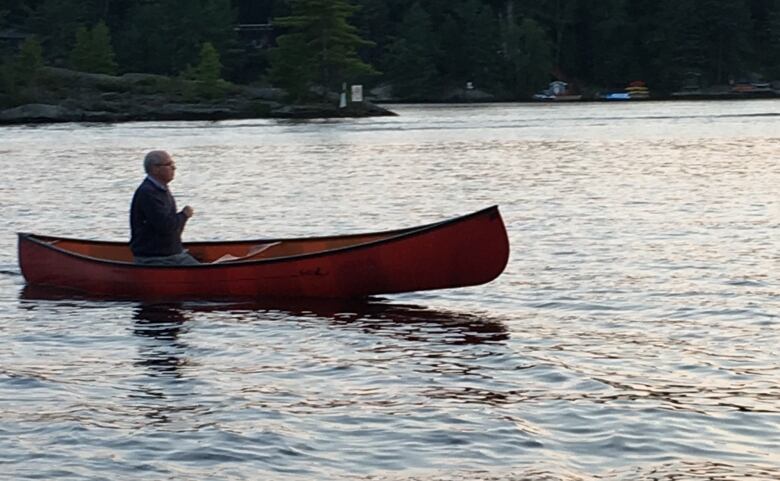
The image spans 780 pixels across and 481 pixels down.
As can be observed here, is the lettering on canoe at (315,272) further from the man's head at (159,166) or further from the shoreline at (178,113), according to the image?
the shoreline at (178,113)

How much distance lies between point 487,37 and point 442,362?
335 feet

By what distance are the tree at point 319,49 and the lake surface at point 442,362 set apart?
51.6 m

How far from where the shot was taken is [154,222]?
57.2 feet

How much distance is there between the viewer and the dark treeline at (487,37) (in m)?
107

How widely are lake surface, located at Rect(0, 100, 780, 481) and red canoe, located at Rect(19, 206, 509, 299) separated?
239 millimetres

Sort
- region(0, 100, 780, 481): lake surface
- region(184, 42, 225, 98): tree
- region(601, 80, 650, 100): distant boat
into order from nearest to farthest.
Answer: region(0, 100, 780, 481): lake surface < region(184, 42, 225, 98): tree < region(601, 80, 650, 100): distant boat

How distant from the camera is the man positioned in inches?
675

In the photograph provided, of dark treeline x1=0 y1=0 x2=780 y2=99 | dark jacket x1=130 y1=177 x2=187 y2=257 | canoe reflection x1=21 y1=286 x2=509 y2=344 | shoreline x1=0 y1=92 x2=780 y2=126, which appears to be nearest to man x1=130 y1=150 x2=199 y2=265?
dark jacket x1=130 y1=177 x2=187 y2=257

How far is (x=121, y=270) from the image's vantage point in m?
17.7

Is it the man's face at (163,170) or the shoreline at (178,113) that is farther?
the shoreline at (178,113)

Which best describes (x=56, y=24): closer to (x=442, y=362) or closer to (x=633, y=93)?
(x=633, y=93)

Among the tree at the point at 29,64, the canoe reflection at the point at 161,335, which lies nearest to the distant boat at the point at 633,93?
the tree at the point at 29,64

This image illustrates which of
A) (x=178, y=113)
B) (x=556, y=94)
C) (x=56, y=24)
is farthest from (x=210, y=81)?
(x=556, y=94)

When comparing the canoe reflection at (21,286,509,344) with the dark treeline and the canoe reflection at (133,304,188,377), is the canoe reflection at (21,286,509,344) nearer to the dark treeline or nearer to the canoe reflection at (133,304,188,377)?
the canoe reflection at (133,304,188,377)
